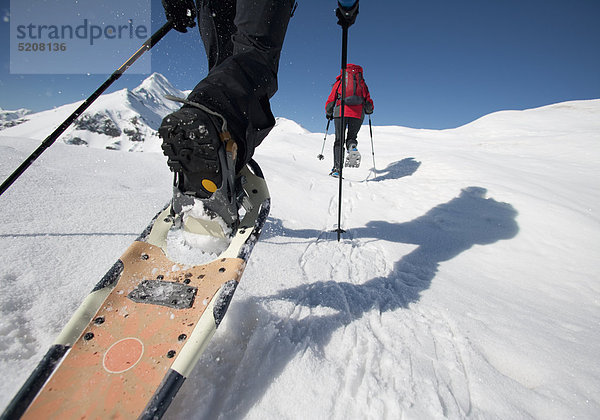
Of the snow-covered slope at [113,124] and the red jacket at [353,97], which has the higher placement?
the snow-covered slope at [113,124]

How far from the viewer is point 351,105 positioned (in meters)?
5.56

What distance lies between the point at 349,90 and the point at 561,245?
177 inches

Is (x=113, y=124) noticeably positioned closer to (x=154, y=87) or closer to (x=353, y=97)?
(x=154, y=87)

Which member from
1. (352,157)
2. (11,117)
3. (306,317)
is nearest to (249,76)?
(306,317)

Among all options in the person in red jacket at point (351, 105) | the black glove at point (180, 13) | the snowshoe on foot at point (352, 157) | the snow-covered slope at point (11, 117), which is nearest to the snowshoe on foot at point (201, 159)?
the black glove at point (180, 13)

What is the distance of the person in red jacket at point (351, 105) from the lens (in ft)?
18.2

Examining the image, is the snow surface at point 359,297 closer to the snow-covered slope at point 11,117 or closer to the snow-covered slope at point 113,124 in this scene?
the snow-covered slope at point 113,124

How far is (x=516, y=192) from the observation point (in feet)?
11.3

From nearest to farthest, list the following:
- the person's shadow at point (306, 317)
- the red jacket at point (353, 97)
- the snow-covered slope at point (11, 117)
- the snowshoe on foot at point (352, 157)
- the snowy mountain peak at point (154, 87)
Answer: the person's shadow at point (306, 317), the red jacket at point (353, 97), the snowshoe on foot at point (352, 157), the snow-covered slope at point (11, 117), the snowy mountain peak at point (154, 87)

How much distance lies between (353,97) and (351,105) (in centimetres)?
16

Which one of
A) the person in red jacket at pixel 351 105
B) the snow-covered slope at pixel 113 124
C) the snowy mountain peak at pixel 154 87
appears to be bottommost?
the person in red jacket at pixel 351 105

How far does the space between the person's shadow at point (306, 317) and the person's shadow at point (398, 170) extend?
2.87 metres

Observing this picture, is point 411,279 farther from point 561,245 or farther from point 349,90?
point 349,90

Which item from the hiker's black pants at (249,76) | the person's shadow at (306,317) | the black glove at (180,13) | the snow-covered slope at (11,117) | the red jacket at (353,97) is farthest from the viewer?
the snow-covered slope at (11,117)
